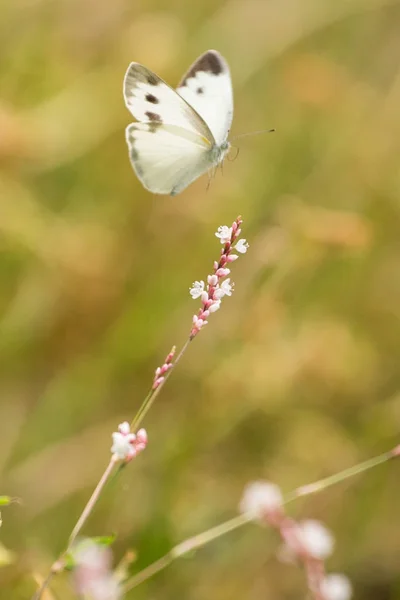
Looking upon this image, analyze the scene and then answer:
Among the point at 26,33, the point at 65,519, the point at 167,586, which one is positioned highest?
the point at 26,33

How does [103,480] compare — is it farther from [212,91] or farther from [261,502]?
[212,91]

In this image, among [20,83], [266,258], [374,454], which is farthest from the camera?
[20,83]

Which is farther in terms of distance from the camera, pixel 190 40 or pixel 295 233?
pixel 190 40

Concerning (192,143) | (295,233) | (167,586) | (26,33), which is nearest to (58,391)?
(167,586)

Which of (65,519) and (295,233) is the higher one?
(295,233)

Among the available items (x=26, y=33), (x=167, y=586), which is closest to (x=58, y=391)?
(x=167, y=586)

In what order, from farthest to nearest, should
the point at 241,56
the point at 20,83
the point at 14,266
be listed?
the point at 241,56, the point at 20,83, the point at 14,266

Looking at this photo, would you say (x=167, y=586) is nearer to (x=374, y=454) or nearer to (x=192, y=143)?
(x=374, y=454)
